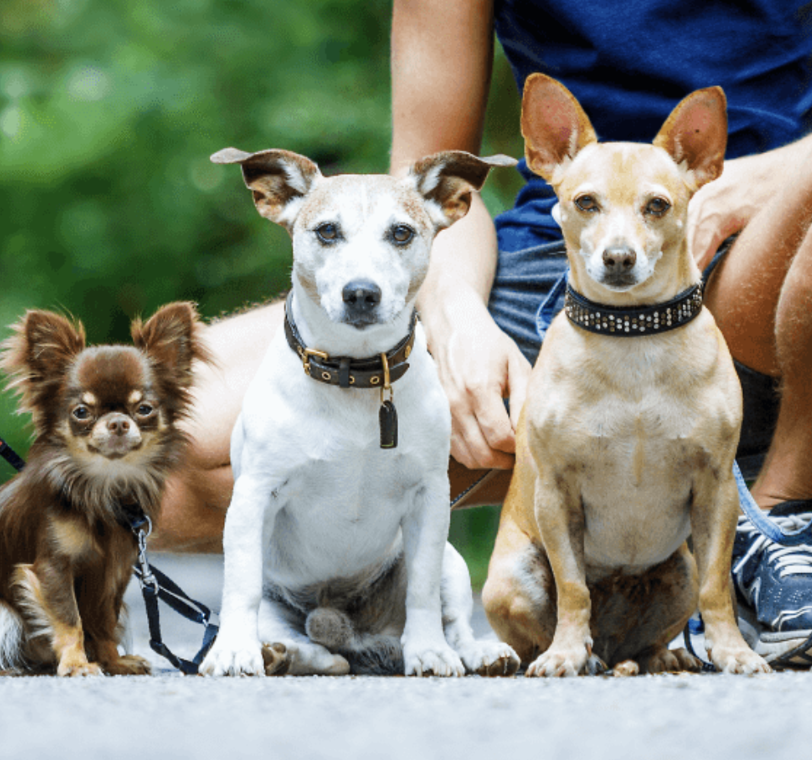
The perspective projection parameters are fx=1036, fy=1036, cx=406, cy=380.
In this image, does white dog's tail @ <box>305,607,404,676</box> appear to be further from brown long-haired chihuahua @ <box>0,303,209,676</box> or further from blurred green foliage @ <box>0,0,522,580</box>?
blurred green foliage @ <box>0,0,522,580</box>

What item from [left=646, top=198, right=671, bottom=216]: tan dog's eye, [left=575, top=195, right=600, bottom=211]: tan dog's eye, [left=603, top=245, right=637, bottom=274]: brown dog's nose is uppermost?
[left=646, top=198, right=671, bottom=216]: tan dog's eye

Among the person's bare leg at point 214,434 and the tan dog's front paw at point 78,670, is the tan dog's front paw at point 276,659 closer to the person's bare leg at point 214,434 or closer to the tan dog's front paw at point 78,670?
the tan dog's front paw at point 78,670

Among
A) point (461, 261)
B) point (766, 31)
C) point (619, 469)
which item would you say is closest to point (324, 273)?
point (619, 469)

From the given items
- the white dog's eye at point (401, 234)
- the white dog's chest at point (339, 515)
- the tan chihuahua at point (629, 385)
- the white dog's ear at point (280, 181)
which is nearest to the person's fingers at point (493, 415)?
the tan chihuahua at point (629, 385)

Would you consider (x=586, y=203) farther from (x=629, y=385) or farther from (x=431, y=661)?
(x=431, y=661)

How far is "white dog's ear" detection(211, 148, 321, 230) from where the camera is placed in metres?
2.07

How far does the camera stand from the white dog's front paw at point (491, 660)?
1984mm

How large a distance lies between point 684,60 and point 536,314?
0.77 meters

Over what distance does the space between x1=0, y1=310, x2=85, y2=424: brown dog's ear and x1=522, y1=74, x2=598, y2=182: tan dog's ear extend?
995 millimetres

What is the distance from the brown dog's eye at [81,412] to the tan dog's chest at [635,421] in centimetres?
87

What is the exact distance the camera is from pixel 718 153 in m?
1.94

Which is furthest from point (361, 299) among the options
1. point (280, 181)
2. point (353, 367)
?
point (280, 181)

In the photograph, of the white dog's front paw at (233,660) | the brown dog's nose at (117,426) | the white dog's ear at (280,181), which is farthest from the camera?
the white dog's ear at (280,181)

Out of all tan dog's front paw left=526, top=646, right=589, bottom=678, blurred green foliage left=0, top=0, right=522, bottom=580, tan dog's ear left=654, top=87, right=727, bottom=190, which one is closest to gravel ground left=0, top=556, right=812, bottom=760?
tan dog's front paw left=526, top=646, right=589, bottom=678
